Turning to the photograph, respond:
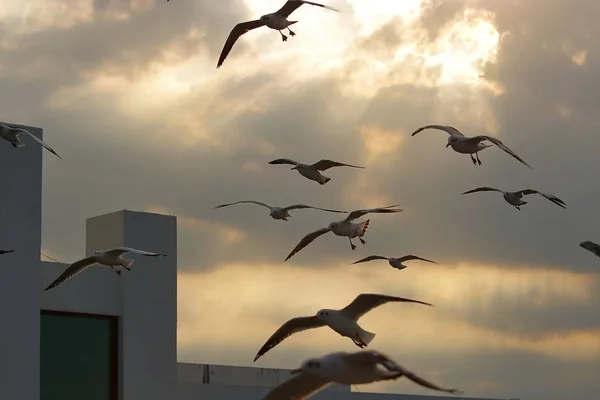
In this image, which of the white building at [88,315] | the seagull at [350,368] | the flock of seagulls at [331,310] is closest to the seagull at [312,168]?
the flock of seagulls at [331,310]

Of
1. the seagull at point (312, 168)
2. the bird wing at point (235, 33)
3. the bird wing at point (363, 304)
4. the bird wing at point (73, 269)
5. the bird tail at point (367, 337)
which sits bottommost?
the bird tail at point (367, 337)

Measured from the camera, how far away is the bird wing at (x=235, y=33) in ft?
76.5

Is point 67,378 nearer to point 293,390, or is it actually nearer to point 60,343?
point 60,343

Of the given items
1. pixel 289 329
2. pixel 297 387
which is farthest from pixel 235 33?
pixel 297 387

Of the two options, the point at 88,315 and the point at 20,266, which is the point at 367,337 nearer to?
the point at 20,266

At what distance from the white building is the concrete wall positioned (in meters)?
0.02

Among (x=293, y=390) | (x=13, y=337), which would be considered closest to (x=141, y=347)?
(x=13, y=337)

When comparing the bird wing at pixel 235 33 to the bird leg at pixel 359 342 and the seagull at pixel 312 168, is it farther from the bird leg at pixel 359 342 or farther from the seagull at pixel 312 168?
the bird leg at pixel 359 342

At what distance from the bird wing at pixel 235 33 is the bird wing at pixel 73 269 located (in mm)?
3918

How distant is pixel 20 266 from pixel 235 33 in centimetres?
509

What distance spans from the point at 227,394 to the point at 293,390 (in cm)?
1054

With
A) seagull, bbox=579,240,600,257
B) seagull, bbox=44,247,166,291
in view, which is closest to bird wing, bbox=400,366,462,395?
seagull, bbox=579,240,600,257

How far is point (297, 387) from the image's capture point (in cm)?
Result: 1554

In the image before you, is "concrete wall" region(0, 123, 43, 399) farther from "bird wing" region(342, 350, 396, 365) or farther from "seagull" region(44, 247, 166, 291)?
"bird wing" region(342, 350, 396, 365)
